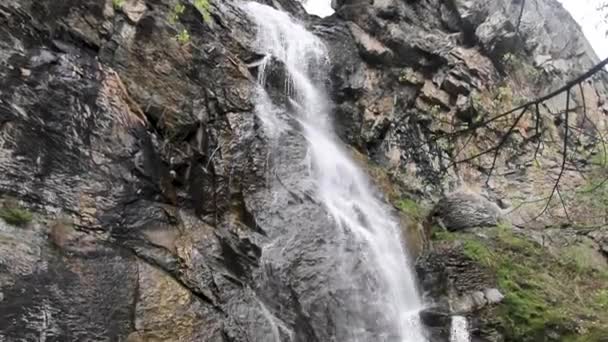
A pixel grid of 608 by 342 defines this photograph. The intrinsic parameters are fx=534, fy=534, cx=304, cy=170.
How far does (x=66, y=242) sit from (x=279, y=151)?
432 cm

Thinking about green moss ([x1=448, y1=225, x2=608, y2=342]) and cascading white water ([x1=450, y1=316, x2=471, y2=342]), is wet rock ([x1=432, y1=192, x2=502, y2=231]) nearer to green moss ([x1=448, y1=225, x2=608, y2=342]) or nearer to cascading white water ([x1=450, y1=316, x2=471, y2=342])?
green moss ([x1=448, y1=225, x2=608, y2=342])

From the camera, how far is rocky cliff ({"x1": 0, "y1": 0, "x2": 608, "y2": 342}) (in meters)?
5.95

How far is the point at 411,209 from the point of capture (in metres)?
→ 11.4

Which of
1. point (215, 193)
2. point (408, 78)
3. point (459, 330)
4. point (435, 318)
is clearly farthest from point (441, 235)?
point (408, 78)

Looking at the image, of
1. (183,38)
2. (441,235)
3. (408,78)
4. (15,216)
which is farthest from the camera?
(408,78)

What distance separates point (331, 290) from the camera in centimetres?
766

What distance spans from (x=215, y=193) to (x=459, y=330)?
165 inches

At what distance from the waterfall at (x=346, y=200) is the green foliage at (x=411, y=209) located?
0.68m

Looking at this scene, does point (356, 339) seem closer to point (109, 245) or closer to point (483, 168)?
point (109, 245)

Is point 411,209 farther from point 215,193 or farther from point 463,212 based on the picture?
point 215,193

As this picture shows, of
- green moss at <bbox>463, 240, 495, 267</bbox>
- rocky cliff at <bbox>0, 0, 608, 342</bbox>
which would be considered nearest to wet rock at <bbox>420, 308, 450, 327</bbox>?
rocky cliff at <bbox>0, 0, 608, 342</bbox>

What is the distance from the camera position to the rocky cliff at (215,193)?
5.95 m

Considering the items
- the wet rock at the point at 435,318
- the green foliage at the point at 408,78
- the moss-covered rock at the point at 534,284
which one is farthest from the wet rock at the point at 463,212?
the green foliage at the point at 408,78

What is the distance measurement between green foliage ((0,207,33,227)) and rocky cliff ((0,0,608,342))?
2cm
